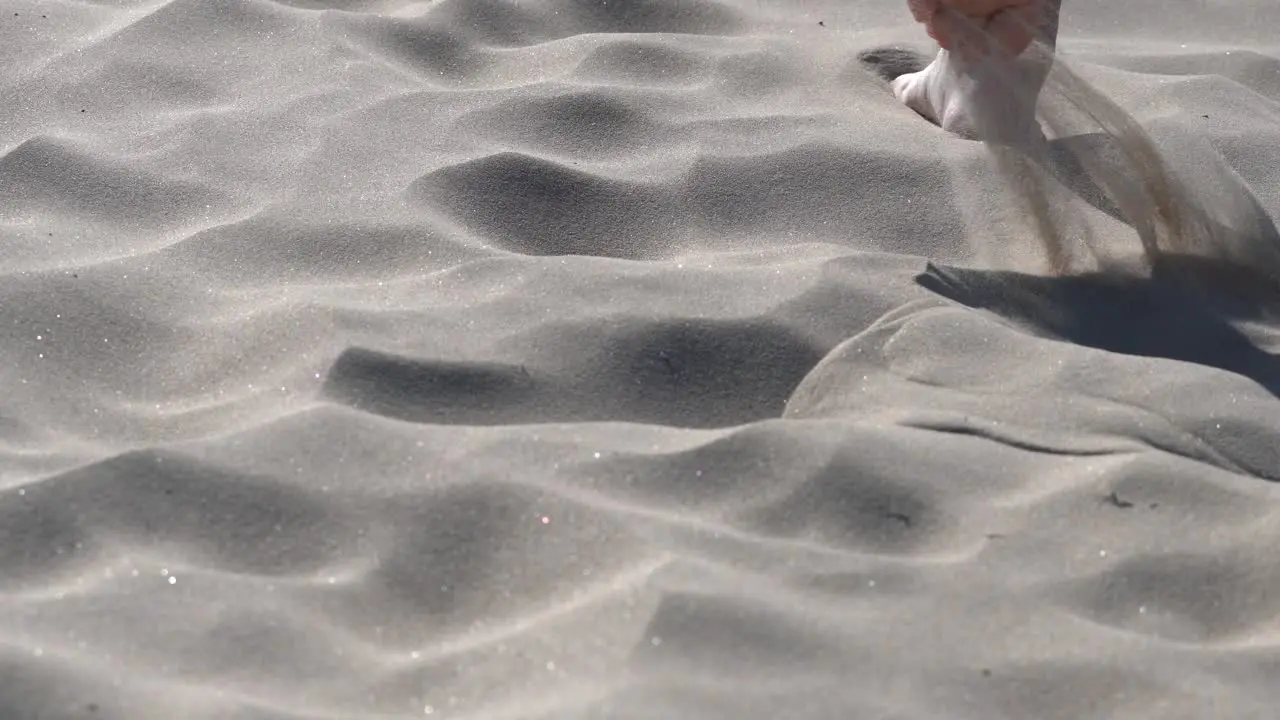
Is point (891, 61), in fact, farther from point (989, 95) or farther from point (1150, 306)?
point (1150, 306)

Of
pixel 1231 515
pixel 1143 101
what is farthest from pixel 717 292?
pixel 1143 101

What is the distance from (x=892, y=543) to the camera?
1.57 metres

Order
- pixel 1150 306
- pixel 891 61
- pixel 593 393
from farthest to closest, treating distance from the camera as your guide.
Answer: pixel 891 61, pixel 1150 306, pixel 593 393

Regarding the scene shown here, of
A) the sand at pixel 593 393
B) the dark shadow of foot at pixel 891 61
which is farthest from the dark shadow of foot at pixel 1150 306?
the dark shadow of foot at pixel 891 61

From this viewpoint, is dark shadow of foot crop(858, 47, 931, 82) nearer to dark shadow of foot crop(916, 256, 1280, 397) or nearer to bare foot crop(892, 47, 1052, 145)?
bare foot crop(892, 47, 1052, 145)

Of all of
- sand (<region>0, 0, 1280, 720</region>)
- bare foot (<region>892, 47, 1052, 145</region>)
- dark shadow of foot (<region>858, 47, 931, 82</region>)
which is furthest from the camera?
dark shadow of foot (<region>858, 47, 931, 82</region>)

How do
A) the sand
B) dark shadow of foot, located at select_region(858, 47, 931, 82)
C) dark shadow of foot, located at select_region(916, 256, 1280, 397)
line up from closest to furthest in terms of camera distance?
the sand < dark shadow of foot, located at select_region(916, 256, 1280, 397) < dark shadow of foot, located at select_region(858, 47, 931, 82)

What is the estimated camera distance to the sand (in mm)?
1396

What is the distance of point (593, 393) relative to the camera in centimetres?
183

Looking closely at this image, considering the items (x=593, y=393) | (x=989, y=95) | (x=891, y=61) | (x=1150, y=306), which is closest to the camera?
(x=593, y=393)

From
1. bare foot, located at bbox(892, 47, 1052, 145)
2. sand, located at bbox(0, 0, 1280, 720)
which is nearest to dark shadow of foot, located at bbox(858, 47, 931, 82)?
sand, located at bbox(0, 0, 1280, 720)

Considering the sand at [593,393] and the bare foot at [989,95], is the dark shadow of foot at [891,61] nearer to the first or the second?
the sand at [593,393]

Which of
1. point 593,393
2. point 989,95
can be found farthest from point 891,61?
point 593,393

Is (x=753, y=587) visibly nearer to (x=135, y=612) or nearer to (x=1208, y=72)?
(x=135, y=612)
